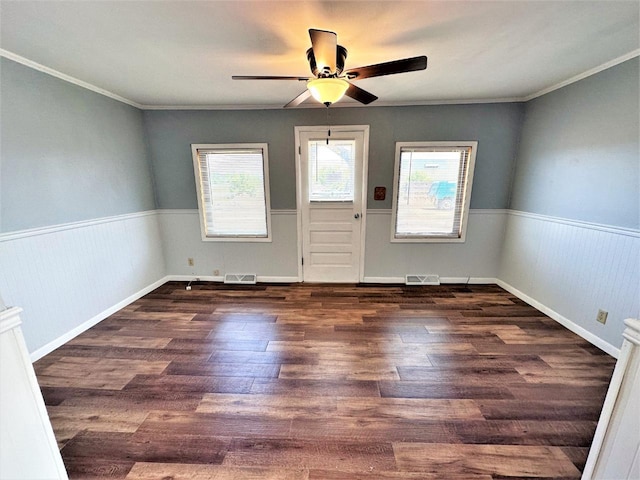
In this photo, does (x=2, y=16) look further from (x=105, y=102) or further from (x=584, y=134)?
(x=584, y=134)

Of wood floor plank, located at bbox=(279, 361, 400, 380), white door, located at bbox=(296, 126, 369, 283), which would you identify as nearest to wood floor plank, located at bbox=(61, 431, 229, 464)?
wood floor plank, located at bbox=(279, 361, 400, 380)

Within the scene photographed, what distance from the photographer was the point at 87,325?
258 cm

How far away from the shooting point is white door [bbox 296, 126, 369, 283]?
3350mm

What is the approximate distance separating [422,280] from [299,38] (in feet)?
10.4

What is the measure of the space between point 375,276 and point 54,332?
139 inches

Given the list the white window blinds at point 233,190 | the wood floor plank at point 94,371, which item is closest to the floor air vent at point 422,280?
the white window blinds at point 233,190

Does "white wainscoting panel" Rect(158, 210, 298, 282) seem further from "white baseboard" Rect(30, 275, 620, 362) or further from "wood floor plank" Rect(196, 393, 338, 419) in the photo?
"wood floor plank" Rect(196, 393, 338, 419)

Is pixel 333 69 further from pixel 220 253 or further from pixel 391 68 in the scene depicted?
pixel 220 253

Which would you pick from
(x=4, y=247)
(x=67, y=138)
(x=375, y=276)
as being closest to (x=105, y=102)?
(x=67, y=138)

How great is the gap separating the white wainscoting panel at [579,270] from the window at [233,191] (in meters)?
3.34

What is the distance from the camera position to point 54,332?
2.29 meters

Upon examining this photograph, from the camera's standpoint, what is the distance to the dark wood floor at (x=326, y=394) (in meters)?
1.34

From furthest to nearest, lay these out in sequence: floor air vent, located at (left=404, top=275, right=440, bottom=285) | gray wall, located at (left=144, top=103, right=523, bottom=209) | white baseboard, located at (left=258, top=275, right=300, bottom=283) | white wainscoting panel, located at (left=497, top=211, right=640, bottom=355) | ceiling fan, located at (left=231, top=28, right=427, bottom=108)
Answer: white baseboard, located at (left=258, top=275, right=300, bottom=283), floor air vent, located at (left=404, top=275, right=440, bottom=285), gray wall, located at (left=144, top=103, right=523, bottom=209), white wainscoting panel, located at (left=497, top=211, right=640, bottom=355), ceiling fan, located at (left=231, top=28, right=427, bottom=108)

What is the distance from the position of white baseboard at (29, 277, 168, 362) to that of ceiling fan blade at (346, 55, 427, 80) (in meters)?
3.33
